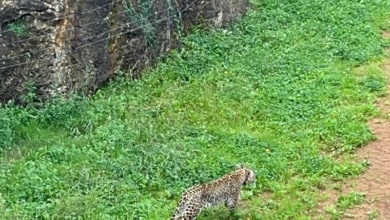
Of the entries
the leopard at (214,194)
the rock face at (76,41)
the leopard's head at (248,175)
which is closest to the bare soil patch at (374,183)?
the leopard's head at (248,175)

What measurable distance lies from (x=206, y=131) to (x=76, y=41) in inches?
83.2

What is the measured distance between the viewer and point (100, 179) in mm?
8609

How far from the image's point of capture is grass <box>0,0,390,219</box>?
841cm

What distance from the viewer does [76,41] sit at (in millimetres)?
10812

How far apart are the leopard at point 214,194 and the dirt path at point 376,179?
1053 mm

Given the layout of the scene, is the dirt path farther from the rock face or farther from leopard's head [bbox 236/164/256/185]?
the rock face

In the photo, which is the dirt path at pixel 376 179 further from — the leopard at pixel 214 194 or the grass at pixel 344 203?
the leopard at pixel 214 194

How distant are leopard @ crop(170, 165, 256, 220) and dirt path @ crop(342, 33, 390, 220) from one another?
3.46ft

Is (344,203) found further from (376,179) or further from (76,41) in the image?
(76,41)

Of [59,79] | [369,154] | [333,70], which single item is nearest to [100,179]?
[59,79]

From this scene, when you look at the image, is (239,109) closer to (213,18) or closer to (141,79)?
(141,79)

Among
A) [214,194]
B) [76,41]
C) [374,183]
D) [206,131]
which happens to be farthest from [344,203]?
[76,41]

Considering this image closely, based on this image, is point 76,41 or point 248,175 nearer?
point 248,175

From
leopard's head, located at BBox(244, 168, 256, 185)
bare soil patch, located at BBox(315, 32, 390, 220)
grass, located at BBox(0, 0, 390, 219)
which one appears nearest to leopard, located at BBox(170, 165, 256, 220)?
leopard's head, located at BBox(244, 168, 256, 185)
